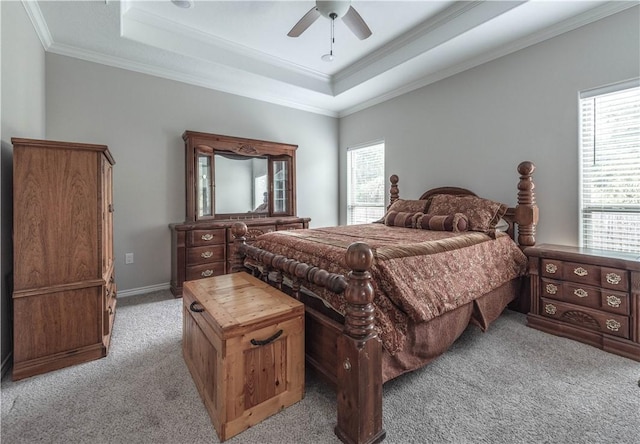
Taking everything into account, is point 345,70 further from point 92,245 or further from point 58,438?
point 58,438

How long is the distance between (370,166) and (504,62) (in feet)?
7.33

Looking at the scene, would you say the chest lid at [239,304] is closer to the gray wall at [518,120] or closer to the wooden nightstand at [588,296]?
the wooden nightstand at [588,296]

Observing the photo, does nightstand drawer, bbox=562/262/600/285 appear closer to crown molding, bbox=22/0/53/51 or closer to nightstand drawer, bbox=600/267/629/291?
nightstand drawer, bbox=600/267/629/291

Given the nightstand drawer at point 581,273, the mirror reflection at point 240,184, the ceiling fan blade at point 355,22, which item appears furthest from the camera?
the mirror reflection at point 240,184

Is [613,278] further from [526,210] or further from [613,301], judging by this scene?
[526,210]

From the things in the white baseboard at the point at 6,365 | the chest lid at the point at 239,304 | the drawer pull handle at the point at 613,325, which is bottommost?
the white baseboard at the point at 6,365

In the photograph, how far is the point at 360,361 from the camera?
125 centimetres

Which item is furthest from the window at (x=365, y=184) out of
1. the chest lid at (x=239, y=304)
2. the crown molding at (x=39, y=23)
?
the crown molding at (x=39, y=23)

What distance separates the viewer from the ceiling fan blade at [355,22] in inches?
94.5

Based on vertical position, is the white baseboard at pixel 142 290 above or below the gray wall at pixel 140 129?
below

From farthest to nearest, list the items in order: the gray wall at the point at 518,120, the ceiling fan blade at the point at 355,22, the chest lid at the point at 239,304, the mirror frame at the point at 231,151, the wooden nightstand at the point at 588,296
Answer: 1. the mirror frame at the point at 231,151
2. the gray wall at the point at 518,120
3. the ceiling fan blade at the point at 355,22
4. the wooden nightstand at the point at 588,296
5. the chest lid at the point at 239,304

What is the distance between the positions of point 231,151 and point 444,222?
9.29ft

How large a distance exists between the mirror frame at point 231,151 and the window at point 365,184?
1211mm

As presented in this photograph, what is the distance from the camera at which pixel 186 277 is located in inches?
131
